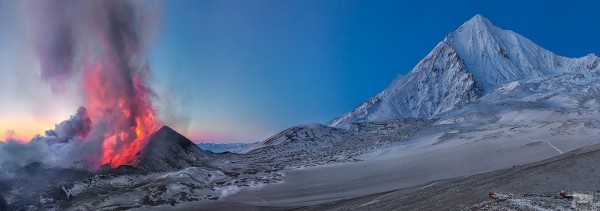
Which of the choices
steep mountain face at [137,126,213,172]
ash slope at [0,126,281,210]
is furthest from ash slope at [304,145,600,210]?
steep mountain face at [137,126,213,172]

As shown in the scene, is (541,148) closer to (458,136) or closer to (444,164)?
(444,164)

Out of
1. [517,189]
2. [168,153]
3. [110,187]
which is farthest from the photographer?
[168,153]

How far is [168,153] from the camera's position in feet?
326

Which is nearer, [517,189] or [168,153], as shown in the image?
[517,189]

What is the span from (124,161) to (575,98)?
565 feet

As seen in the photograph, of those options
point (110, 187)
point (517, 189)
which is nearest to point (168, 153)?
point (110, 187)

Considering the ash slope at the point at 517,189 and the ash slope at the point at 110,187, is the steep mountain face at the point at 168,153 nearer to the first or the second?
the ash slope at the point at 110,187

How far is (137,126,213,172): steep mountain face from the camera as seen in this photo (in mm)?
88556

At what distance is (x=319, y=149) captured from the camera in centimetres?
16038

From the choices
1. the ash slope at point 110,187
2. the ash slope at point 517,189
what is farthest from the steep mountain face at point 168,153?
the ash slope at point 517,189

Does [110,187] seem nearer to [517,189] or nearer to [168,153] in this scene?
[168,153]

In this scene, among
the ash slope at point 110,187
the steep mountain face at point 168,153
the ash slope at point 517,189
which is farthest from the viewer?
the steep mountain face at point 168,153

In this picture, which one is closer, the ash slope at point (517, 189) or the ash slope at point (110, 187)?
the ash slope at point (517, 189)

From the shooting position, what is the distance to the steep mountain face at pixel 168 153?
88556mm
